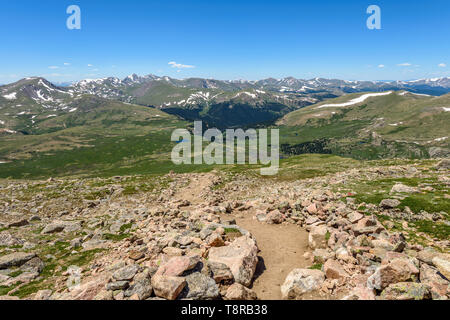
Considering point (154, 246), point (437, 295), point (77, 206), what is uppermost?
point (437, 295)

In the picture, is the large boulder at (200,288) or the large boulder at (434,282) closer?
the large boulder at (434,282)

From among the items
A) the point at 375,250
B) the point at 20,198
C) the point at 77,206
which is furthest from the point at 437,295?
the point at 20,198

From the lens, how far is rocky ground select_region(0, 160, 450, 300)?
13.6 meters

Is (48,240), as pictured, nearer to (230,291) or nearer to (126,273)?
(126,273)

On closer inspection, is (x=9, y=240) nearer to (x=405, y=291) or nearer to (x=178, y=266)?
(x=178, y=266)

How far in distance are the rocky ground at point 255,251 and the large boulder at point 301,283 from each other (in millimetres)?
63

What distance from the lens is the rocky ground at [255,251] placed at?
44.7 feet

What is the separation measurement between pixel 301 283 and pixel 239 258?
A: 4.62 meters

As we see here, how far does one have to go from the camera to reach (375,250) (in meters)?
16.9

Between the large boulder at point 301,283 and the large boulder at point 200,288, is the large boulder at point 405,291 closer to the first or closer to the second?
the large boulder at point 301,283

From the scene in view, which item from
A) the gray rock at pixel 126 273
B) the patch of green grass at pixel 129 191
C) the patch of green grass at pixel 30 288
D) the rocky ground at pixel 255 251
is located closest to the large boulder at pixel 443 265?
the rocky ground at pixel 255 251

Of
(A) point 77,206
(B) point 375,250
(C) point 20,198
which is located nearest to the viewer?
(B) point 375,250

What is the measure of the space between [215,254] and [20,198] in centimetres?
5793

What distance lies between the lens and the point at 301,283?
1455cm
